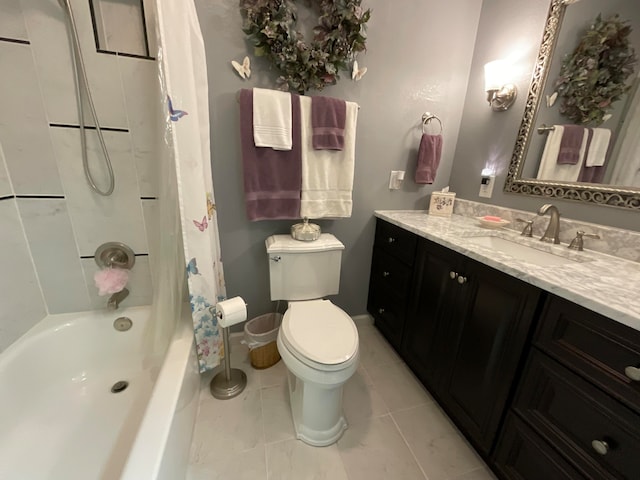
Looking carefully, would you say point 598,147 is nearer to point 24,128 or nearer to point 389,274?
point 389,274

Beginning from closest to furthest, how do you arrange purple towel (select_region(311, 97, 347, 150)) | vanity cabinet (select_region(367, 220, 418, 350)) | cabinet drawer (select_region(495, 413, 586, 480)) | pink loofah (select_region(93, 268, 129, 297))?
cabinet drawer (select_region(495, 413, 586, 480)) → pink loofah (select_region(93, 268, 129, 297)) → purple towel (select_region(311, 97, 347, 150)) → vanity cabinet (select_region(367, 220, 418, 350))

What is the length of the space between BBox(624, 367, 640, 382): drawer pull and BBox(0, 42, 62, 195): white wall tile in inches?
81.7

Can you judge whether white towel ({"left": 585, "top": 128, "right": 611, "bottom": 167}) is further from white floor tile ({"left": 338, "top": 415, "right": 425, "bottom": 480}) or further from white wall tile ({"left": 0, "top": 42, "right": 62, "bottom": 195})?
white wall tile ({"left": 0, "top": 42, "right": 62, "bottom": 195})

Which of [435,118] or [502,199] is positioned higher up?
[435,118]

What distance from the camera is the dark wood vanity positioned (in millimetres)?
652

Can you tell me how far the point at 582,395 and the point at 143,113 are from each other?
74.9 inches

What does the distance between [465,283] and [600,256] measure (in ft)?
1.85

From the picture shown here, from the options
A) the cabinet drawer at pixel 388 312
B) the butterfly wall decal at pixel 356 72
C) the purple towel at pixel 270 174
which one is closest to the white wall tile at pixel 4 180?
the purple towel at pixel 270 174

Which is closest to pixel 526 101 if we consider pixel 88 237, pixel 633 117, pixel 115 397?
pixel 633 117

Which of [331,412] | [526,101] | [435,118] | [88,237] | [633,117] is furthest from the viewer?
[435,118]

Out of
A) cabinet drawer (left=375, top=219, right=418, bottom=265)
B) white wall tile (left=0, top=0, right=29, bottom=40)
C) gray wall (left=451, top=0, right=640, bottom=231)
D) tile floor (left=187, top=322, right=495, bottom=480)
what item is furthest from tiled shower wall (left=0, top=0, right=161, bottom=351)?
gray wall (left=451, top=0, right=640, bottom=231)

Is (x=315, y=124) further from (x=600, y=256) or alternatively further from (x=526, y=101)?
(x=600, y=256)

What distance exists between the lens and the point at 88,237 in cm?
124

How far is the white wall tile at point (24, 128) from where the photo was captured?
99 cm
